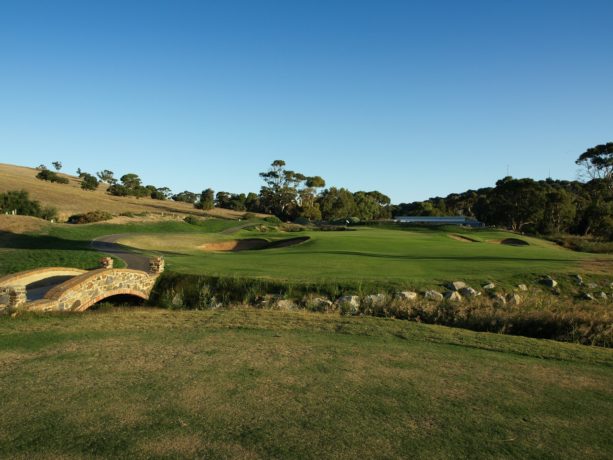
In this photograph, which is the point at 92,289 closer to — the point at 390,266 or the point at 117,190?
the point at 390,266

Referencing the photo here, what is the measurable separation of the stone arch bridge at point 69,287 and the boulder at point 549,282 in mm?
17777

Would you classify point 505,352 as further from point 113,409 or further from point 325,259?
point 325,259

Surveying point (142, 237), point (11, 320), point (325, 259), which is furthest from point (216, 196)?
point (11, 320)

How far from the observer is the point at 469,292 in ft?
63.1

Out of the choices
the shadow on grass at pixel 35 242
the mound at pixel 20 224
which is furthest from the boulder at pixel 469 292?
the mound at pixel 20 224

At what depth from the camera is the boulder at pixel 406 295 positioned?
17.9 meters

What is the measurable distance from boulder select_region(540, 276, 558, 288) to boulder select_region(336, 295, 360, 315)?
971 centimetres

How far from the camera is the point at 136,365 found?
8211 millimetres

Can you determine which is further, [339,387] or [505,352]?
[505,352]

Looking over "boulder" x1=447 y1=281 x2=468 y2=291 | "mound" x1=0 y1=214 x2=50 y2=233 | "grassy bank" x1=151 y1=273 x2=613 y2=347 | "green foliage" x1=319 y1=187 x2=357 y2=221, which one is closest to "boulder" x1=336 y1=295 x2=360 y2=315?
"grassy bank" x1=151 y1=273 x2=613 y2=347

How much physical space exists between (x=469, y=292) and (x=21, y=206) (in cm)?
5296

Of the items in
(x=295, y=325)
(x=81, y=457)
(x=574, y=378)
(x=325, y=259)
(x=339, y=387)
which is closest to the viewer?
(x=81, y=457)

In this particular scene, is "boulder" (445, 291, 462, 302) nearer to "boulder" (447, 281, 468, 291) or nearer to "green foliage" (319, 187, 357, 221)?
"boulder" (447, 281, 468, 291)

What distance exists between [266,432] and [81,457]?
205cm
